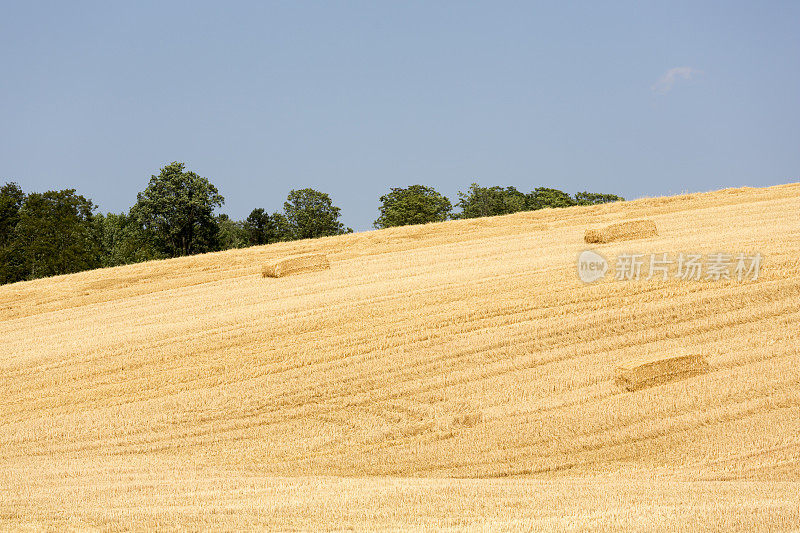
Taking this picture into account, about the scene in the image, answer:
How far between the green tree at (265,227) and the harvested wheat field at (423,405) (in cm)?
5403

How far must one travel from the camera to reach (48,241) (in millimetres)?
53406

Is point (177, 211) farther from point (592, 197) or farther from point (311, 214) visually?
point (592, 197)

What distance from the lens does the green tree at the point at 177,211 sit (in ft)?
194

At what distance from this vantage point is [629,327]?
1294 centimetres

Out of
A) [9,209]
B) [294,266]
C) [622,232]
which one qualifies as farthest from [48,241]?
[622,232]

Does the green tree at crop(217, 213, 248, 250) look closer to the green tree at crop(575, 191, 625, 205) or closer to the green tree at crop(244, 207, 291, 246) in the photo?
the green tree at crop(244, 207, 291, 246)

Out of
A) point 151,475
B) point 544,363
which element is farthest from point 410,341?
point 151,475

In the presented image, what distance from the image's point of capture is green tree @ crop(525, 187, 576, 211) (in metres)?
75.6

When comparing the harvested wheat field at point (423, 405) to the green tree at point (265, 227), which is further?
the green tree at point (265, 227)

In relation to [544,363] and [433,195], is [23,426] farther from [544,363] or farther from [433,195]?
[433,195]

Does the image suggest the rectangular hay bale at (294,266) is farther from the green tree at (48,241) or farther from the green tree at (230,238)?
the green tree at (230,238)

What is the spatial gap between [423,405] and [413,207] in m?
62.3

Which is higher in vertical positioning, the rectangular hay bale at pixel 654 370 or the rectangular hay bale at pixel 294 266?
the rectangular hay bale at pixel 294 266

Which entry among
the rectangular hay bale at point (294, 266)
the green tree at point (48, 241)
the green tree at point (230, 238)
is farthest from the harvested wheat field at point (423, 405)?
the green tree at point (230, 238)
